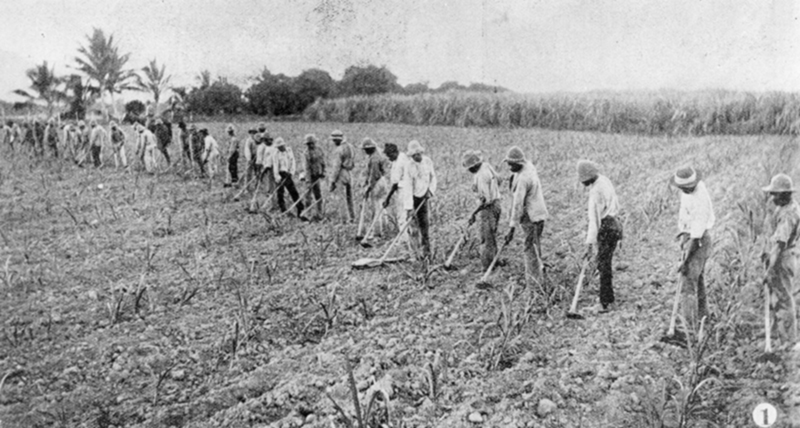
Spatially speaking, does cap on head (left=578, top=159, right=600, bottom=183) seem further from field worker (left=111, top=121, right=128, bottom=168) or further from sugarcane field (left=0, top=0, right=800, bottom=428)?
field worker (left=111, top=121, right=128, bottom=168)

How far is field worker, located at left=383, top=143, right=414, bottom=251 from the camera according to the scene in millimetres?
6734

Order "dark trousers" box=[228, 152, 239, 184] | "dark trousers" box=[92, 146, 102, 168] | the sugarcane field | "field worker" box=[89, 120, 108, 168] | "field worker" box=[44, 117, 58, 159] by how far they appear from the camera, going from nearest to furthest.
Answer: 1. the sugarcane field
2. "dark trousers" box=[228, 152, 239, 184]
3. "field worker" box=[89, 120, 108, 168]
4. "dark trousers" box=[92, 146, 102, 168]
5. "field worker" box=[44, 117, 58, 159]

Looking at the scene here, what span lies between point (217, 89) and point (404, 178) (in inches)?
347

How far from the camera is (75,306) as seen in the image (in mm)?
5629

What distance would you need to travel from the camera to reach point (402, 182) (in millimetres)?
6852

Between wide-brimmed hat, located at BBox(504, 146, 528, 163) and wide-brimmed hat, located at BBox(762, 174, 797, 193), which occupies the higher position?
wide-brimmed hat, located at BBox(504, 146, 528, 163)

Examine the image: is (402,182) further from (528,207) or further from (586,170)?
(586,170)

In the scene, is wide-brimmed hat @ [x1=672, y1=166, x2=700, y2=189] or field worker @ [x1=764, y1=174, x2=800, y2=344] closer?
field worker @ [x1=764, y1=174, x2=800, y2=344]

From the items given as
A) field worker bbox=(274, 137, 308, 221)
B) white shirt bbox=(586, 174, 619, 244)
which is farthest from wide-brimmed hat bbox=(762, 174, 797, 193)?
field worker bbox=(274, 137, 308, 221)

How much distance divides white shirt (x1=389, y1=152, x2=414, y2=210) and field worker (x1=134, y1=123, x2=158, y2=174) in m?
6.62

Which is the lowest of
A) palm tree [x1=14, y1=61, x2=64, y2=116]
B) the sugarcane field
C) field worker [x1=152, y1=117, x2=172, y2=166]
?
the sugarcane field

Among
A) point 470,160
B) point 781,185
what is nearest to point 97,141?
point 470,160

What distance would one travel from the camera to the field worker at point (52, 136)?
13955 millimetres

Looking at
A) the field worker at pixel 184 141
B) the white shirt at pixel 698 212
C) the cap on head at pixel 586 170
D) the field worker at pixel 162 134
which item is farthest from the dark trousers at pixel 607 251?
the field worker at pixel 162 134
